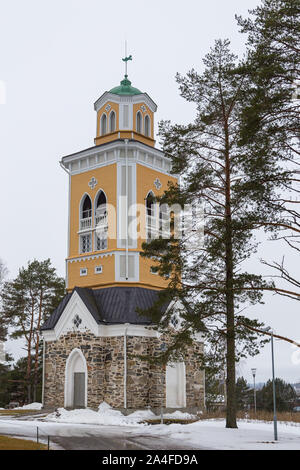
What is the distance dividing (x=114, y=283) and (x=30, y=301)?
11.7m

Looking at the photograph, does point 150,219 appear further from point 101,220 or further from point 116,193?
point 101,220

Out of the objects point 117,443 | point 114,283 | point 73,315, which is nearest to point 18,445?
point 117,443

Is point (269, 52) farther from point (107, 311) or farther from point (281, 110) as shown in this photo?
point (107, 311)

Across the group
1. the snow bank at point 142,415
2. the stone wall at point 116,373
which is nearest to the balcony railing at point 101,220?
the stone wall at point 116,373

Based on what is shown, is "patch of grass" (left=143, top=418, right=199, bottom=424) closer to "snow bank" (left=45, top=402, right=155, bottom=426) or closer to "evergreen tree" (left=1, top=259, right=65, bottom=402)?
"snow bank" (left=45, top=402, right=155, bottom=426)

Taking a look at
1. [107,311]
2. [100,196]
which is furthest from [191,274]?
[100,196]

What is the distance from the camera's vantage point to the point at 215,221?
17.5m

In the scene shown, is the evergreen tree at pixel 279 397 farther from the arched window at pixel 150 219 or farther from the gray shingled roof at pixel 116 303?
the arched window at pixel 150 219

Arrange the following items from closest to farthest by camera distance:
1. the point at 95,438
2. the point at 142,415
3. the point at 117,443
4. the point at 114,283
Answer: the point at 117,443 < the point at 95,438 < the point at 142,415 < the point at 114,283

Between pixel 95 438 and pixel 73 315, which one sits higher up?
pixel 73 315

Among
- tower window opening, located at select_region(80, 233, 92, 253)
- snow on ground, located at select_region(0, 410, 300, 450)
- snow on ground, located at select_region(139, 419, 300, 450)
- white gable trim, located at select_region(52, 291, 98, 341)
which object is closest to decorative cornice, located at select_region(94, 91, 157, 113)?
tower window opening, located at select_region(80, 233, 92, 253)

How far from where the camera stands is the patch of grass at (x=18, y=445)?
13.0 m

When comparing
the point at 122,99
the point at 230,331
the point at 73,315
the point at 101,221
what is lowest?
the point at 230,331

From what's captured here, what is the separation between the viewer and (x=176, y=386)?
26.6 meters
